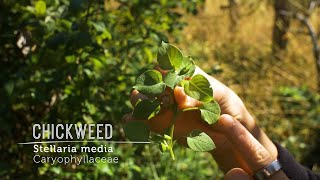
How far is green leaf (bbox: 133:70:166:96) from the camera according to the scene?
2.64 ft

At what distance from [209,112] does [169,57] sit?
5.0 inches

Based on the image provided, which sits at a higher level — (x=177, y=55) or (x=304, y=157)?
(x=177, y=55)

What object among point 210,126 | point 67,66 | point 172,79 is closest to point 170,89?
point 172,79

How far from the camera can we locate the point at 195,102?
36.0 inches

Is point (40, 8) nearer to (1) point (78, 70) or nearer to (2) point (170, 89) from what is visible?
(1) point (78, 70)

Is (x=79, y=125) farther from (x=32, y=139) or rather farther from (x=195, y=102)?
(x=195, y=102)

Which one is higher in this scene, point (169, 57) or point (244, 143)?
point (169, 57)

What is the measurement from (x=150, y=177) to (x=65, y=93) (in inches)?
24.7

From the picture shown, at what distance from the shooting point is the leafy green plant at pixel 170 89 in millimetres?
815

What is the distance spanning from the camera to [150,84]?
817mm

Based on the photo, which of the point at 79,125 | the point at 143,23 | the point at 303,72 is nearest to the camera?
the point at 79,125

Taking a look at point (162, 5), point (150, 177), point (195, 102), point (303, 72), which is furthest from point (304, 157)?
point (195, 102)

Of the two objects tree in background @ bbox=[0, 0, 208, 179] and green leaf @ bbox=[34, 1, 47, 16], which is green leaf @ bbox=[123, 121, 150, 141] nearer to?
tree in background @ bbox=[0, 0, 208, 179]

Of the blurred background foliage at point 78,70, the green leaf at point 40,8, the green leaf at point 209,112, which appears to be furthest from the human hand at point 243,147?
the green leaf at point 40,8
